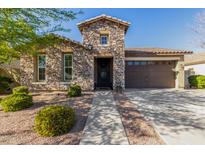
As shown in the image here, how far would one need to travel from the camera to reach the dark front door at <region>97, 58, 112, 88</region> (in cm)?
1429

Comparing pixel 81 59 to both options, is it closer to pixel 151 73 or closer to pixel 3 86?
pixel 3 86

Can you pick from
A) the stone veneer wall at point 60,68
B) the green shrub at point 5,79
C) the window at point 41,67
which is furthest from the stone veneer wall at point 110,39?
the green shrub at point 5,79

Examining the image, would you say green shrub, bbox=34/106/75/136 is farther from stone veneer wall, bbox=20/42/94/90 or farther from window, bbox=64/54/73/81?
window, bbox=64/54/73/81

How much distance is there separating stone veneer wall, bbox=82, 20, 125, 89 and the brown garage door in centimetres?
248

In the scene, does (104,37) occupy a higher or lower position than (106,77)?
higher

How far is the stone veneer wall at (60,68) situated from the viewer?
12320 mm

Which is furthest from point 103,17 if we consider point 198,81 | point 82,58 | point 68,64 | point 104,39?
point 198,81

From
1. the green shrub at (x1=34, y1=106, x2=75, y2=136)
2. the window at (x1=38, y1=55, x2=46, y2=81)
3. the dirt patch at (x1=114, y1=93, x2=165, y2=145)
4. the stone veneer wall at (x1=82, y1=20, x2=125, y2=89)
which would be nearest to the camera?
the dirt patch at (x1=114, y1=93, x2=165, y2=145)

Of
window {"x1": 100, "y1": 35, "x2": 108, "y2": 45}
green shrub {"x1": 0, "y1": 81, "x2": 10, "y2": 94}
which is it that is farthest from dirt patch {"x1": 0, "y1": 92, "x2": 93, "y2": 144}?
window {"x1": 100, "y1": 35, "x2": 108, "y2": 45}

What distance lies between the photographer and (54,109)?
16.6 feet
